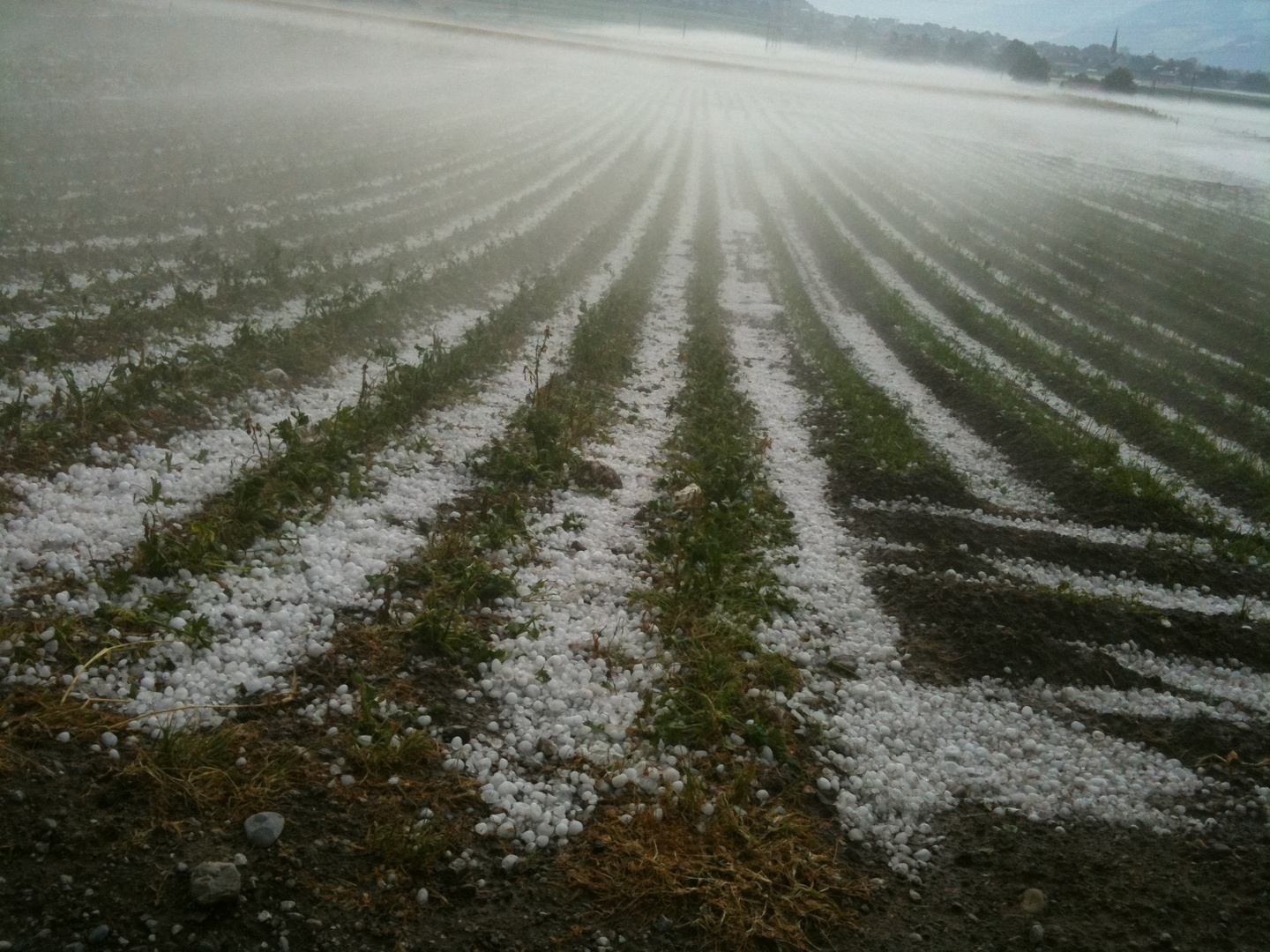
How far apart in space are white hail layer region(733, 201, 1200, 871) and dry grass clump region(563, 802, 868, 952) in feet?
1.66

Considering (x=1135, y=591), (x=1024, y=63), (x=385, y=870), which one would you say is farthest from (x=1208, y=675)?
(x=1024, y=63)

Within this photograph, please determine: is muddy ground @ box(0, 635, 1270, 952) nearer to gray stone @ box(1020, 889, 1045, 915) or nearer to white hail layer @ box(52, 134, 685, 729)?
gray stone @ box(1020, 889, 1045, 915)

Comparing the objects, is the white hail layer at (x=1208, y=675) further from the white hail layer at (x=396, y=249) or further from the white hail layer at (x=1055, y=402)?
the white hail layer at (x=396, y=249)

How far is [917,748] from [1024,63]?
77151 millimetres

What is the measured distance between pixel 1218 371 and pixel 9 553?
1966 centimetres

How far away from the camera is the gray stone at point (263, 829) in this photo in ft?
13.9

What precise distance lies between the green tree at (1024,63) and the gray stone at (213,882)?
7895cm

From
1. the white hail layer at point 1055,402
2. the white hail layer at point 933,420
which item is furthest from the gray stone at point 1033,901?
the white hail layer at point 1055,402

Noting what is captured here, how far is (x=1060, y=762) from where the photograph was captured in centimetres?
585

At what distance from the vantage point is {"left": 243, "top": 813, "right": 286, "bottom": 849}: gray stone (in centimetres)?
422

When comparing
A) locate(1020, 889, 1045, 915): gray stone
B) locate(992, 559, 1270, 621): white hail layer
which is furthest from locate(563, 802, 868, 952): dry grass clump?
locate(992, 559, 1270, 621): white hail layer

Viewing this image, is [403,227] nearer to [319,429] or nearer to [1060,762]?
[319,429]

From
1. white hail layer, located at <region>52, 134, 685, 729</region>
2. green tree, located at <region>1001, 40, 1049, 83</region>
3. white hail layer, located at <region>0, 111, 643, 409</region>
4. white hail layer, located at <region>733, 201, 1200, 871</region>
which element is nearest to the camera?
white hail layer, located at <region>52, 134, 685, 729</region>

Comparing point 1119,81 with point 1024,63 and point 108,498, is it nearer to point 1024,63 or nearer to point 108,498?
point 1024,63
